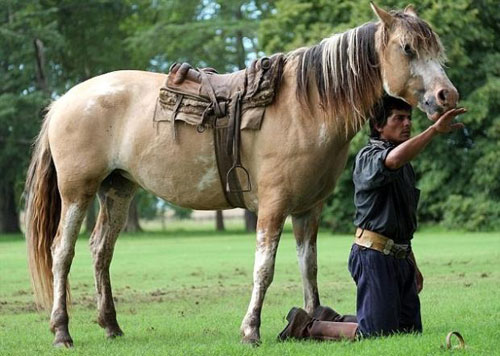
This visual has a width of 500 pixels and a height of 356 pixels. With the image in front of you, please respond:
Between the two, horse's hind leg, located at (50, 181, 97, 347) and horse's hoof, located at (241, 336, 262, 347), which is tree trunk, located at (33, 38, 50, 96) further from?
horse's hoof, located at (241, 336, 262, 347)

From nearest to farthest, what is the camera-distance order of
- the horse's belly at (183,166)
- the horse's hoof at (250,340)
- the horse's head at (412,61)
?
1. the horse's head at (412,61)
2. the horse's hoof at (250,340)
3. the horse's belly at (183,166)

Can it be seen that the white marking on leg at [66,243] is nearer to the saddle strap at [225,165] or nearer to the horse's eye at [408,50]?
the saddle strap at [225,165]

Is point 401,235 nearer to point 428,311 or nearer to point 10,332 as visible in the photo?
point 428,311

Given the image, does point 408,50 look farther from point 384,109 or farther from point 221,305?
point 221,305

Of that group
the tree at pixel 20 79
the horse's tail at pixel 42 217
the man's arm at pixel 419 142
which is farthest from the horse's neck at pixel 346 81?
the tree at pixel 20 79

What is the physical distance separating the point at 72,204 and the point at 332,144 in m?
2.45

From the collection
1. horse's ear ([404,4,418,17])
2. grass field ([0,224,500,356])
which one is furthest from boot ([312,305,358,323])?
horse's ear ([404,4,418,17])

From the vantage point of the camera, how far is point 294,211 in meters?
7.96

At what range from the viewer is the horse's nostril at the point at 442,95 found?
23.5ft

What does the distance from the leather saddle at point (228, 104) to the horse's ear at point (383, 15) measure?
100 cm

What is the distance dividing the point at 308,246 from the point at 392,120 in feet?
4.61

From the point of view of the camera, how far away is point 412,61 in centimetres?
741

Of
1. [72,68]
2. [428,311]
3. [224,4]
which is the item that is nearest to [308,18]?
[224,4]

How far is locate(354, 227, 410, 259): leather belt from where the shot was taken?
24.5 ft
